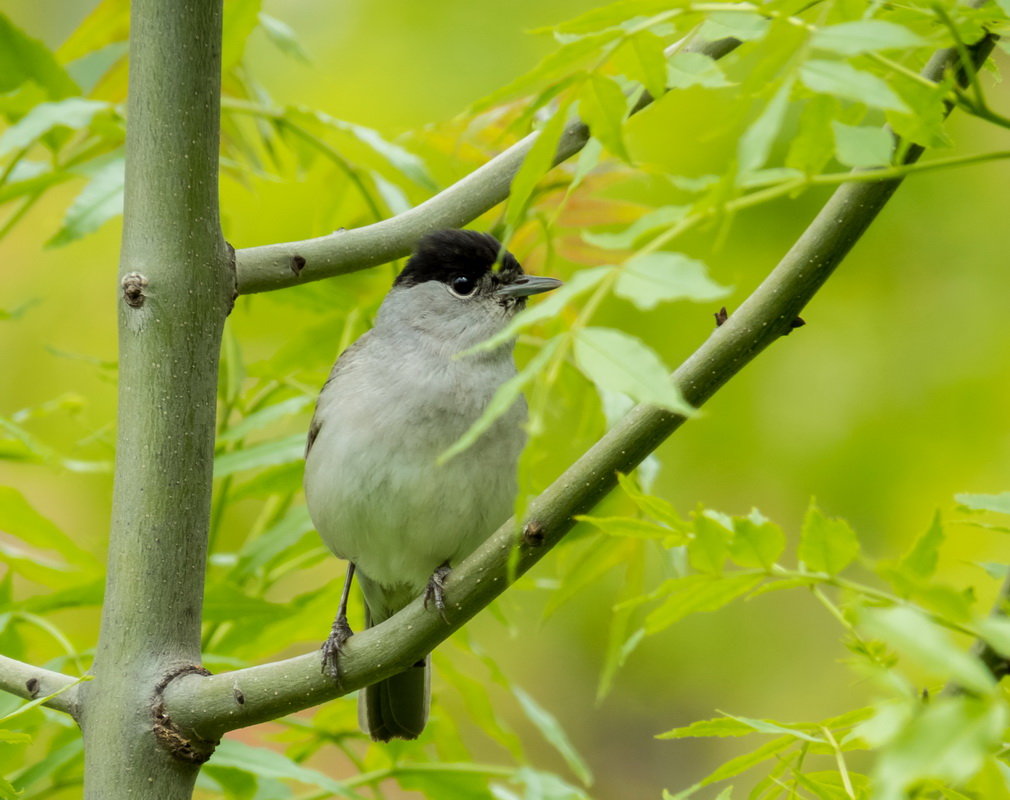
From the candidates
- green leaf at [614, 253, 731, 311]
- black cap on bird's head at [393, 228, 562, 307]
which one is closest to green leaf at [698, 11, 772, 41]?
green leaf at [614, 253, 731, 311]

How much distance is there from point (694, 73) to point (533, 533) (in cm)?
90

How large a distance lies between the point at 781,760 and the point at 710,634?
4136 millimetres

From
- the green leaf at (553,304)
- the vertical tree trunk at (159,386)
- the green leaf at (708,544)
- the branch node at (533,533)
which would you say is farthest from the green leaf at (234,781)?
the green leaf at (553,304)

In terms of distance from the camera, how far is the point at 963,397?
4.93 m

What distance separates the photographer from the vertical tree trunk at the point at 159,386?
237cm

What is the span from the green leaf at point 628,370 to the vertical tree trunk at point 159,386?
1.28 m

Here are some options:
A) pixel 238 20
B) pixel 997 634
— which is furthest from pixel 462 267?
pixel 997 634

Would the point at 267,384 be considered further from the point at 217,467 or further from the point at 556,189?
the point at 556,189

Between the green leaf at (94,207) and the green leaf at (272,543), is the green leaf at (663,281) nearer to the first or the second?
the green leaf at (94,207)

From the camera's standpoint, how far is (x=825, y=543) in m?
1.56

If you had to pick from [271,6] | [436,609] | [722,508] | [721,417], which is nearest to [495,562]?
[436,609]

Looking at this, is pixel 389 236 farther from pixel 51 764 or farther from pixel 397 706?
pixel 397 706

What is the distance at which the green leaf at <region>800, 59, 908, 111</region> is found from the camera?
136cm

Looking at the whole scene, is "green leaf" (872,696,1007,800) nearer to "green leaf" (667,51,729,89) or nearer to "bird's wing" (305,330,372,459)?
"green leaf" (667,51,729,89)
